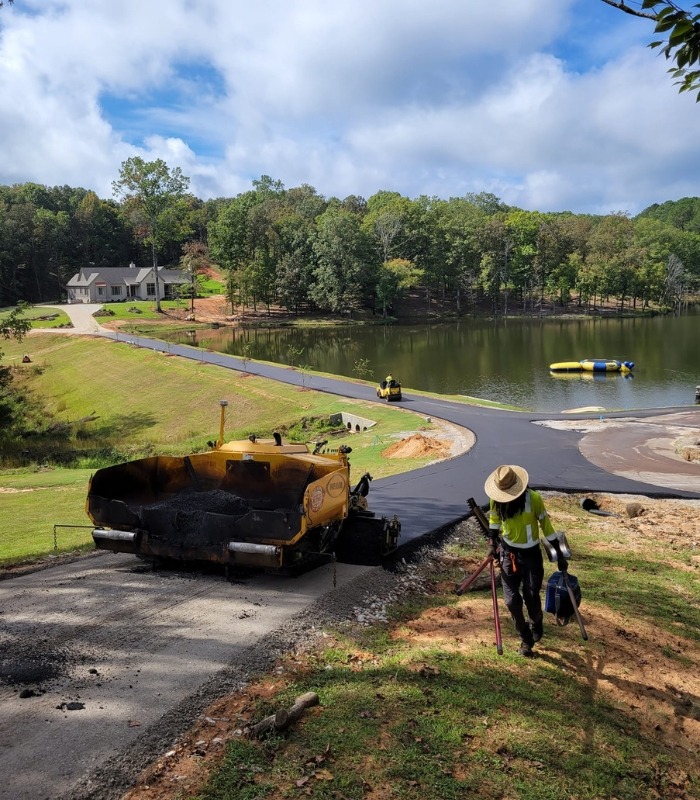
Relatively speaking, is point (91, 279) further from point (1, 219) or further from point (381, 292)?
point (381, 292)

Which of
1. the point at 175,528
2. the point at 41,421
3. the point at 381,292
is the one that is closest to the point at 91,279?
the point at 381,292

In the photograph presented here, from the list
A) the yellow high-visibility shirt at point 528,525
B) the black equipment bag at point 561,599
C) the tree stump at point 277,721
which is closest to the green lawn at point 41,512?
the tree stump at point 277,721

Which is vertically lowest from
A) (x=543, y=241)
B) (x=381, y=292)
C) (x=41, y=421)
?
(x=41, y=421)

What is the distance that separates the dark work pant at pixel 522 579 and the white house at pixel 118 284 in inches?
4102

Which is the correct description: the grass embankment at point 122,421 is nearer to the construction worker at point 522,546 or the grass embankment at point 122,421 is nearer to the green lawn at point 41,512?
the green lawn at point 41,512

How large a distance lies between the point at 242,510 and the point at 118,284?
105012 millimetres

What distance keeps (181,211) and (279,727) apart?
9225 cm

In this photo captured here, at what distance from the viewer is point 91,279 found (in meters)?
104

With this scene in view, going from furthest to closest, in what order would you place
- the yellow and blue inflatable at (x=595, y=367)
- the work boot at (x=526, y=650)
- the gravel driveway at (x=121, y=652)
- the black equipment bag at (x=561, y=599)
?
the yellow and blue inflatable at (x=595, y=367)
the black equipment bag at (x=561, y=599)
the work boot at (x=526, y=650)
the gravel driveway at (x=121, y=652)

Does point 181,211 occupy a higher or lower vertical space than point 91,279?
higher

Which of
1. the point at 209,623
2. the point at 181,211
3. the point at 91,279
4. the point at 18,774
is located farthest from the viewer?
the point at 91,279

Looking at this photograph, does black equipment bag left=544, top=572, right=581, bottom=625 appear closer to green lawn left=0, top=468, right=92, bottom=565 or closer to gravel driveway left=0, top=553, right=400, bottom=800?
gravel driveway left=0, top=553, right=400, bottom=800

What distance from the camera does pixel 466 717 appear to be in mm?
6105

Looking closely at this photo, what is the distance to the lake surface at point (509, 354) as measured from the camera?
148 ft
